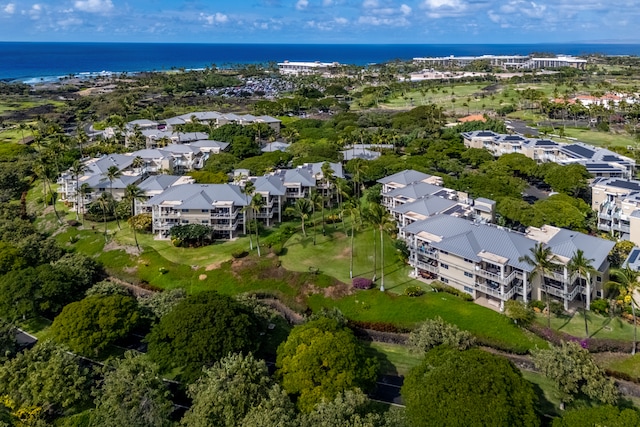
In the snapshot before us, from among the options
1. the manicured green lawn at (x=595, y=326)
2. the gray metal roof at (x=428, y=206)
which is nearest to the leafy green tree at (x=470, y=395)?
the manicured green lawn at (x=595, y=326)

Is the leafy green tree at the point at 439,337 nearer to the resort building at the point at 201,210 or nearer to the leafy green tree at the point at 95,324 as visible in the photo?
the leafy green tree at the point at 95,324

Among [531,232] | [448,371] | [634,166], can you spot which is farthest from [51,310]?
[634,166]

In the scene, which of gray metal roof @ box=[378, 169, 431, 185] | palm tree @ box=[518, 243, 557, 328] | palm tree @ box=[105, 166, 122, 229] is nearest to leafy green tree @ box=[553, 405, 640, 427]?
palm tree @ box=[518, 243, 557, 328]

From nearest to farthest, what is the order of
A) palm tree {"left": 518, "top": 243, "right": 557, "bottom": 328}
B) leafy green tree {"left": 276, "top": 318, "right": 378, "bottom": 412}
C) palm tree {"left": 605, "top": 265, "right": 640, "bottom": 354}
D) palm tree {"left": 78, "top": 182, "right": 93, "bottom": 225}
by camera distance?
leafy green tree {"left": 276, "top": 318, "right": 378, "bottom": 412} → palm tree {"left": 605, "top": 265, "right": 640, "bottom": 354} → palm tree {"left": 518, "top": 243, "right": 557, "bottom": 328} → palm tree {"left": 78, "top": 182, "right": 93, "bottom": 225}

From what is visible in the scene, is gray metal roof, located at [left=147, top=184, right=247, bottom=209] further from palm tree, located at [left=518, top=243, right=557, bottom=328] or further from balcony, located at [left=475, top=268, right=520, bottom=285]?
palm tree, located at [left=518, top=243, right=557, bottom=328]

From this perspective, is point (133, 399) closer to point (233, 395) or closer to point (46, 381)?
point (233, 395)
